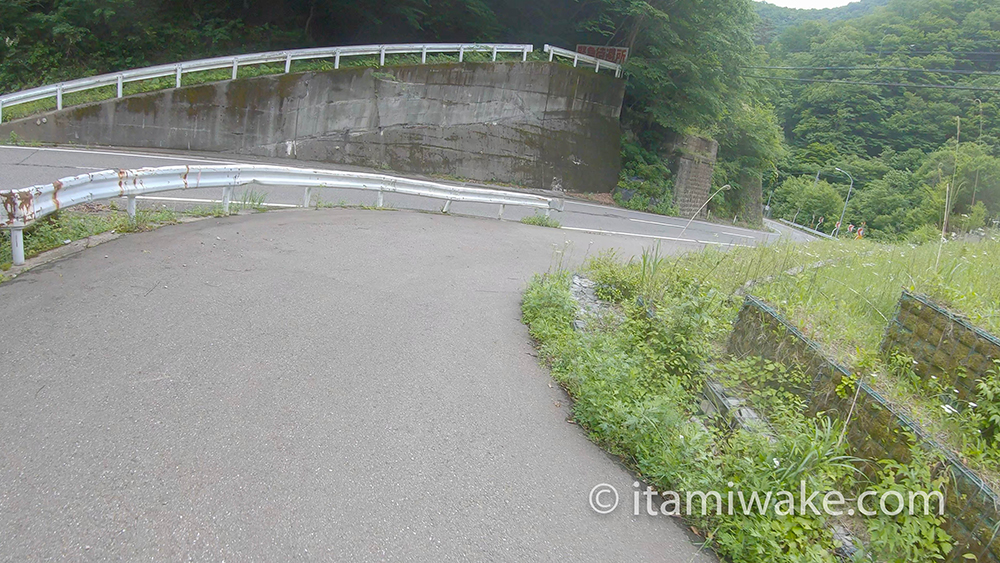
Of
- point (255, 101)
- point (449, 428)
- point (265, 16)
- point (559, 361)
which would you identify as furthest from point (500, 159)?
point (449, 428)

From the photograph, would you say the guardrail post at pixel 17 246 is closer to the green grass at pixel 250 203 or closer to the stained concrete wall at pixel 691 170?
the green grass at pixel 250 203

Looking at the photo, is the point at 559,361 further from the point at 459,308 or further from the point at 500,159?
the point at 500,159

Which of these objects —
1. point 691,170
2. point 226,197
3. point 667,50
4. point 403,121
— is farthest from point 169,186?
point 691,170

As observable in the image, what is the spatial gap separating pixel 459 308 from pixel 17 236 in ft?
14.5

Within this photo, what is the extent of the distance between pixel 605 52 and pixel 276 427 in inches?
1056

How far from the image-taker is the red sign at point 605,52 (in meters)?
27.0

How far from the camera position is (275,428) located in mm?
3855

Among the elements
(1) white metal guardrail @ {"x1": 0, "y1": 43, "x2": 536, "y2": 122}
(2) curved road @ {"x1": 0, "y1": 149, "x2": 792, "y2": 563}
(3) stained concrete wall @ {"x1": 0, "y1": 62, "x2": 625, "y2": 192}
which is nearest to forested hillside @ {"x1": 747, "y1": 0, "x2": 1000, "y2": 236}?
(2) curved road @ {"x1": 0, "y1": 149, "x2": 792, "y2": 563}

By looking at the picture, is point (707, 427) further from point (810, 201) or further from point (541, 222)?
point (810, 201)

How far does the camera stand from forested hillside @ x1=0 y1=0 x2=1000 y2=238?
850 inches

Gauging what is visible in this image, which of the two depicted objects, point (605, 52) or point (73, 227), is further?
point (605, 52)

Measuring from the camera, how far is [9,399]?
372cm

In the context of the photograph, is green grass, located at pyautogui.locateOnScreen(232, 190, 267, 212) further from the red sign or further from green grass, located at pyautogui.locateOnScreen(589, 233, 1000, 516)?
the red sign

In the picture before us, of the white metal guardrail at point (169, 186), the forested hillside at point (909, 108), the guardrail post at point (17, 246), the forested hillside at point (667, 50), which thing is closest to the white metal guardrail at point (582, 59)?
the forested hillside at point (667, 50)
